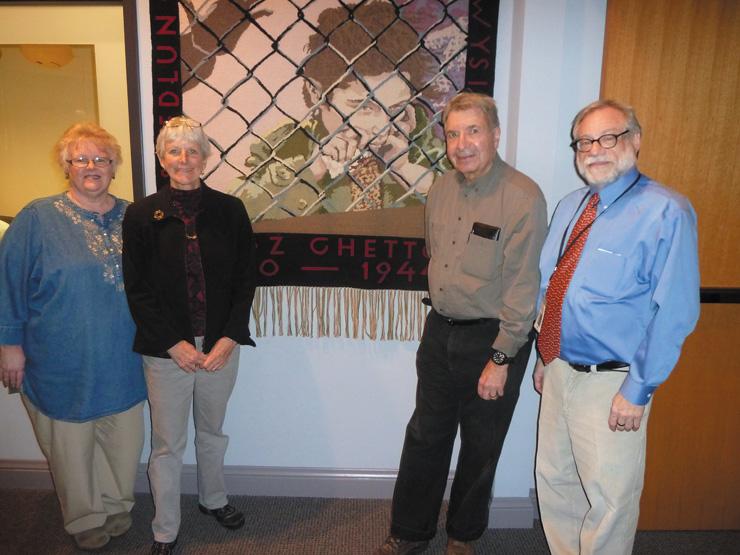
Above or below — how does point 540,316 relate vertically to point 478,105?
below

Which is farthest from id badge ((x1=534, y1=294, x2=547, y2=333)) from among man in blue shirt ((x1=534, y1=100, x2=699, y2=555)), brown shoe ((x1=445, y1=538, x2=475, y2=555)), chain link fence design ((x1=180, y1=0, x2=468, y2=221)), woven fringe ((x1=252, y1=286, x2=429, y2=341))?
brown shoe ((x1=445, y1=538, x2=475, y2=555))

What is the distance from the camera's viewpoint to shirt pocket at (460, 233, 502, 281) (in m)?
1.66

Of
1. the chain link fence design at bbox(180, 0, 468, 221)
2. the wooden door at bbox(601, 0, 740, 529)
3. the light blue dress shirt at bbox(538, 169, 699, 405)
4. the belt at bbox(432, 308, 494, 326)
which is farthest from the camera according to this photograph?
the chain link fence design at bbox(180, 0, 468, 221)

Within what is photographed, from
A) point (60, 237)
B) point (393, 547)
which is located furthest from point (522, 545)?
point (60, 237)

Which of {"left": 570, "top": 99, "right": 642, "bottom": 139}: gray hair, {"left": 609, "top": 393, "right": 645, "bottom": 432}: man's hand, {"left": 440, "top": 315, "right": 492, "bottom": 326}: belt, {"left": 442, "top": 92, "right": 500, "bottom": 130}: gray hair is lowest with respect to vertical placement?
{"left": 609, "top": 393, "right": 645, "bottom": 432}: man's hand

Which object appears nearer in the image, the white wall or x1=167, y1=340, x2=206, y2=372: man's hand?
x1=167, y1=340, x2=206, y2=372: man's hand

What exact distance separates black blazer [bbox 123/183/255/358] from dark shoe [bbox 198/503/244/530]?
72 centimetres

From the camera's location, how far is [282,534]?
81.8 inches

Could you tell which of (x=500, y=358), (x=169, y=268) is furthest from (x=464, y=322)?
(x=169, y=268)

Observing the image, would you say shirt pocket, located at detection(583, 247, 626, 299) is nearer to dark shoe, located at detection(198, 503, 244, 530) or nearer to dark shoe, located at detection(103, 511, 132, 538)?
dark shoe, located at detection(198, 503, 244, 530)

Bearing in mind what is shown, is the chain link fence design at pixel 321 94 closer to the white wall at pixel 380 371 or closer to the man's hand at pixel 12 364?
the white wall at pixel 380 371

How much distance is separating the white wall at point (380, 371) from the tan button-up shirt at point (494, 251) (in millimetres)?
335

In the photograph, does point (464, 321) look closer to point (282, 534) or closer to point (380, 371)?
point (380, 371)

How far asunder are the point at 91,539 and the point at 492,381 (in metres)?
1.55
